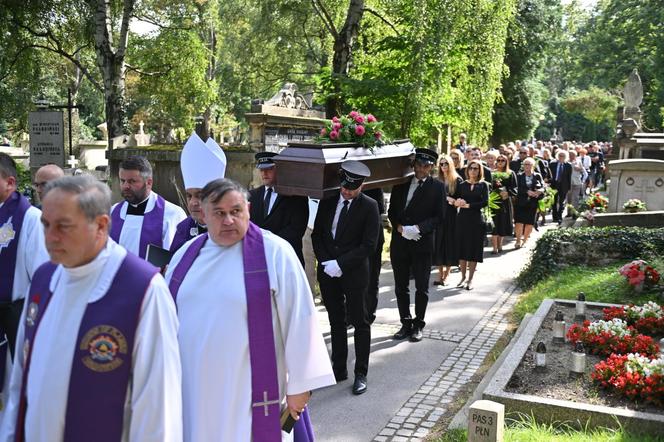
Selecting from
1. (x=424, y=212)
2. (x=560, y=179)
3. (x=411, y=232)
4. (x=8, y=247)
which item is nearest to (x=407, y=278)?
(x=411, y=232)

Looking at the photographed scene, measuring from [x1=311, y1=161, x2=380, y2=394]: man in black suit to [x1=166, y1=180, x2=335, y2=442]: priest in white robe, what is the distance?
2.65 m

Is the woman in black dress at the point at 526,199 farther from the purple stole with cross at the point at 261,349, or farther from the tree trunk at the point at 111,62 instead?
the purple stole with cross at the point at 261,349

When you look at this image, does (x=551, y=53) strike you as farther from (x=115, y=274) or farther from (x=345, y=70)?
(x=115, y=274)

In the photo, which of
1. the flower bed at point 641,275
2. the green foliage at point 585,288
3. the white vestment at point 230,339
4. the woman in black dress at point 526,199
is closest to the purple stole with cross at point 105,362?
the white vestment at point 230,339

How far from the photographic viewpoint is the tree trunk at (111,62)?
604 inches

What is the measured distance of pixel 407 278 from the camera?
7824 mm

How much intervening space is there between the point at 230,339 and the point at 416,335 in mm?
4634

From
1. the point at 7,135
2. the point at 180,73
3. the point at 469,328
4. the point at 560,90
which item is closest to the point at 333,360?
the point at 469,328

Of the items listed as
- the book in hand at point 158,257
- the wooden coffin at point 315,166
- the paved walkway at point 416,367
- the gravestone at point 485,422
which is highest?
the wooden coffin at point 315,166

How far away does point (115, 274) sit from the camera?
2715mm

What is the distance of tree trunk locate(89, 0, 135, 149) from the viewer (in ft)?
50.4

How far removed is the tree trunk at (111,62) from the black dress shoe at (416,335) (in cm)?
990

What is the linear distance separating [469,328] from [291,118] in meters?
4.95

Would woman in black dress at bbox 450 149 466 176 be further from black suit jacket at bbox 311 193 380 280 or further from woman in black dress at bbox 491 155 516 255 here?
black suit jacket at bbox 311 193 380 280
